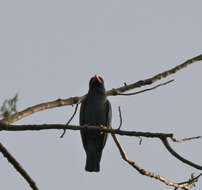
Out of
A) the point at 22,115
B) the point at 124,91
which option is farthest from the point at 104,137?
the point at 22,115

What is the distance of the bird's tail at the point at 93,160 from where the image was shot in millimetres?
7023

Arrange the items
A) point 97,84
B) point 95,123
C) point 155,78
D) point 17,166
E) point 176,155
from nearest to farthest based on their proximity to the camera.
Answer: point 17,166 → point 176,155 → point 155,78 → point 95,123 → point 97,84

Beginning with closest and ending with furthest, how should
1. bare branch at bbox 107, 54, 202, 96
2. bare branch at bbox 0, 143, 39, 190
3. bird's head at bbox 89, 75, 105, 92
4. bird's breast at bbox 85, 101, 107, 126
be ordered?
bare branch at bbox 0, 143, 39, 190 < bare branch at bbox 107, 54, 202, 96 < bird's breast at bbox 85, 101, 107, 126 < bird's head at bbox 89, 75, 105, 92

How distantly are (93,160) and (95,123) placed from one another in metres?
0.59

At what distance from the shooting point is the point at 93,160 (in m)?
7.06

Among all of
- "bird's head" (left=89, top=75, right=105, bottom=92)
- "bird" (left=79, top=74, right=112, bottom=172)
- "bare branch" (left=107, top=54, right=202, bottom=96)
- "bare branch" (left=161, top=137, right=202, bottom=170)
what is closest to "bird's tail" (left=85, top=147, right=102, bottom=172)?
"bird" (left=79, top=74, right=112, bottom=172)

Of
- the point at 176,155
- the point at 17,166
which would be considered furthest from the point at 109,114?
the point at 17,166

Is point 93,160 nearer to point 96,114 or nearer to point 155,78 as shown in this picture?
point 96,114

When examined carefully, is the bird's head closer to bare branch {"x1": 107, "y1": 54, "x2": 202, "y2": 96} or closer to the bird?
the bird

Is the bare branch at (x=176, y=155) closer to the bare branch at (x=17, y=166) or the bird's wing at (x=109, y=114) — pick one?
the bare branch at (x=17, y=166)

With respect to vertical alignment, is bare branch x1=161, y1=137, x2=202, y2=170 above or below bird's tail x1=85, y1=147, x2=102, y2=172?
below

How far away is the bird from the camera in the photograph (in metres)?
7.02

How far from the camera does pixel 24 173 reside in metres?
3.94

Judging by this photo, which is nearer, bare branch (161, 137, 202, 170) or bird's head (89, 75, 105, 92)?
bare branch (161, 137, 202, 170)
